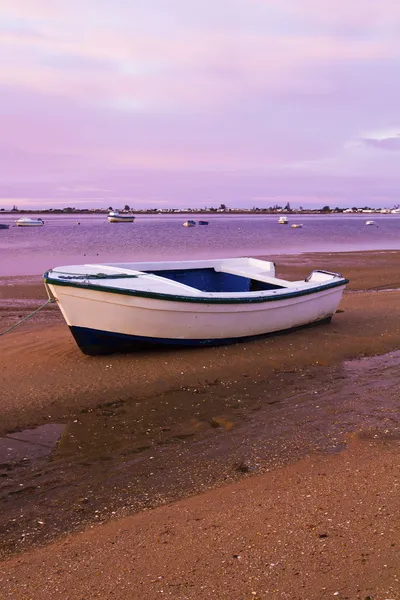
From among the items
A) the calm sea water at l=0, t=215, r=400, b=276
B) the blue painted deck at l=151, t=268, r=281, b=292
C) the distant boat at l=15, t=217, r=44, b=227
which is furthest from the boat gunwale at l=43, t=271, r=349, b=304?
the distant boat at l=15, t=217, r=44, b=227

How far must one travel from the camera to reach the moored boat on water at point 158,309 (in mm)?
8805

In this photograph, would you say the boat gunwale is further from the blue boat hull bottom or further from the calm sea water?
the calm sea water

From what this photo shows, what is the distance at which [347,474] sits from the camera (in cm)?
520

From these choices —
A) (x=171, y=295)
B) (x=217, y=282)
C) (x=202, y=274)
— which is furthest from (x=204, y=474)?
(x=217, y=282)

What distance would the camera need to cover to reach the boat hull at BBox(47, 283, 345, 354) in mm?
8812

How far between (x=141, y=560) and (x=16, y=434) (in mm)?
3030

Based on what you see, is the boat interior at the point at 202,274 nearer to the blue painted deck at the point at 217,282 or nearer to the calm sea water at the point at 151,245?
the blue painted deck at the point at 217,282

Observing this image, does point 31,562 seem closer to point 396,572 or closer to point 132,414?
point 396,572

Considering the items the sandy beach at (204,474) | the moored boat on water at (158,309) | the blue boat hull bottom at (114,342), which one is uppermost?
the moored boat on water at (158,309)

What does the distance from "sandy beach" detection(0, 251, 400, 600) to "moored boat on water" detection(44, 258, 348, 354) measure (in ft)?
1.12

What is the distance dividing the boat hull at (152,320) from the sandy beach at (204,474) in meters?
0.30

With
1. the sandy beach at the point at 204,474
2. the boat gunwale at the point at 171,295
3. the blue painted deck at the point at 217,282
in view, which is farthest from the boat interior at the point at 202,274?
the sandy beach at the point at 204,474

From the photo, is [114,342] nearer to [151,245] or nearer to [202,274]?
[202,274]

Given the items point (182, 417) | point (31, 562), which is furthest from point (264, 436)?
point (31, 562)
